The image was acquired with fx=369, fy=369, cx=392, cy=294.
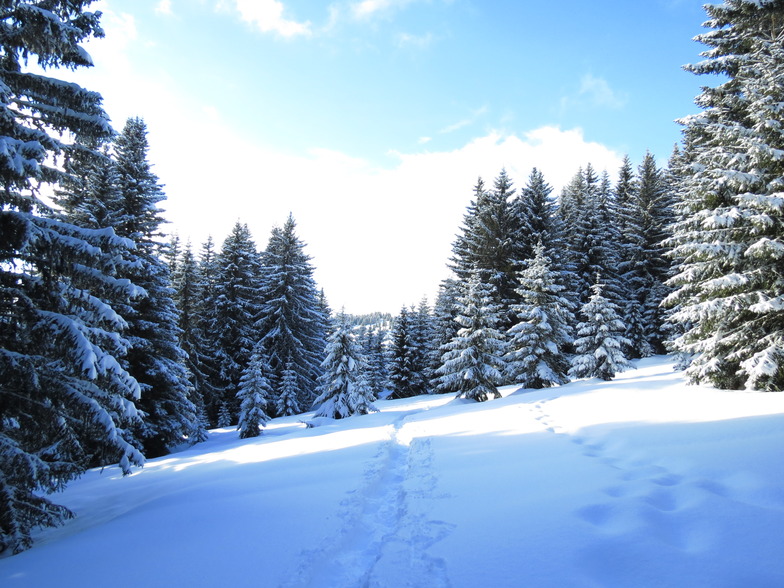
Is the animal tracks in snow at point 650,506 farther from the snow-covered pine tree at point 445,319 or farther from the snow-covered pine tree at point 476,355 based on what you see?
the snow-covered pine tree at point 445,319

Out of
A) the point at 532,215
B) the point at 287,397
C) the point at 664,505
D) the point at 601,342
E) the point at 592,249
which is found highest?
the point at 532,215

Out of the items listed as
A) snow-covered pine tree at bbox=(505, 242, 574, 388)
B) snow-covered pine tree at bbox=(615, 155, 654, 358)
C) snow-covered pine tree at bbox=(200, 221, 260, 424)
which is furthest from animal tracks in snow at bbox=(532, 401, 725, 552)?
snow-covered pine tree at bbox=(200, 221, 260, 424)

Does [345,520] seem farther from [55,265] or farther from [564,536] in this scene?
[55,265]

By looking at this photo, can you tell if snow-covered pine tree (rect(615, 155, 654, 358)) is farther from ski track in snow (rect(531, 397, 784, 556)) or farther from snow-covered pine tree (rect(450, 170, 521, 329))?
ski track in snow (rect(531, 397, 784, 556))

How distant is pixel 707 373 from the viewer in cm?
1115

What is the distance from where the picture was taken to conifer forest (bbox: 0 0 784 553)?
225 inches

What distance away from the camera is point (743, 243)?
35.1ft

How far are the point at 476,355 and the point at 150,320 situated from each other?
15.4m

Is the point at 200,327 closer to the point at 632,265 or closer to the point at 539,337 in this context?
the point at 539,337

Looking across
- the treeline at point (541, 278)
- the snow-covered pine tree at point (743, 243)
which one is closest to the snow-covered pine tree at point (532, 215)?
the treeline at point (541, 278)

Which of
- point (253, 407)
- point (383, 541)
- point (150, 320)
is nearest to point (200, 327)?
point (150, 320)

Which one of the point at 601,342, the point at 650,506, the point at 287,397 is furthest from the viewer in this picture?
the point at 287,397

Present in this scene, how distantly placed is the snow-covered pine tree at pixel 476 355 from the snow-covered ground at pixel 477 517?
395 inches

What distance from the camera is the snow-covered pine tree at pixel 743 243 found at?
9.84 m
